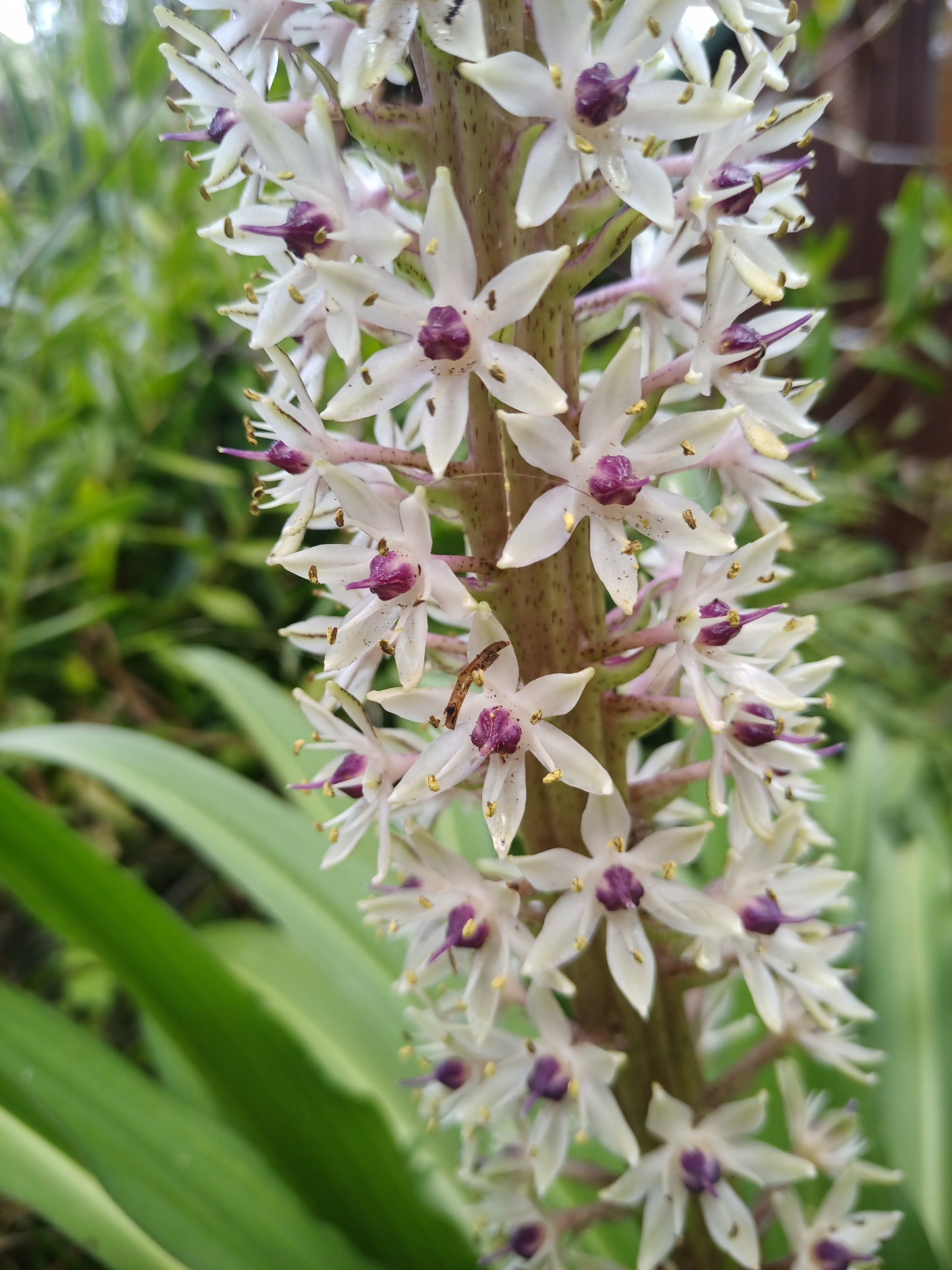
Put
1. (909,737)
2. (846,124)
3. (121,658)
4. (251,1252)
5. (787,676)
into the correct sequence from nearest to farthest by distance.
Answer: (787,676)
(251,1252)
(121,658)
(909,737)
(846,124)

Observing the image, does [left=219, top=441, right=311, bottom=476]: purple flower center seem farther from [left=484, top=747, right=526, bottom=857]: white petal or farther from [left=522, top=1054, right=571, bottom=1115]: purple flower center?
[left=522, top=1054, right=571, bottom=1115]: purple flower center

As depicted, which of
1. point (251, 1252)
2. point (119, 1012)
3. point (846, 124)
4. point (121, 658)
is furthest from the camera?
point (846, 124)

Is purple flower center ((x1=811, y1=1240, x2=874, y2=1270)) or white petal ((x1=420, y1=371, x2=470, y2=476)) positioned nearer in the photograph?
white petal ((x1=420, y1=371, x2=470, y2=476))

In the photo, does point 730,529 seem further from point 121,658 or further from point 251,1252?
point 121,658

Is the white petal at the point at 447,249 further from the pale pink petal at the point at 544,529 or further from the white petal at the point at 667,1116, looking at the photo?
the white petal at the point at 667,1116

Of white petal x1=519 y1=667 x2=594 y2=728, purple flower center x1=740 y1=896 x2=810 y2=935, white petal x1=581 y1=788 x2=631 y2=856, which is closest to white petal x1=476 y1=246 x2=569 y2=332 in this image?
white petal x1=519 y1=667 x2=594 y2=728

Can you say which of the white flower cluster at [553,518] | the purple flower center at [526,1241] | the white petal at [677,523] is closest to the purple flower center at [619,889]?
→ the white flower cluster at [553,518]

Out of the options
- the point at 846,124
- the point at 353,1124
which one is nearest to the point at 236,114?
the point at 353,1124
